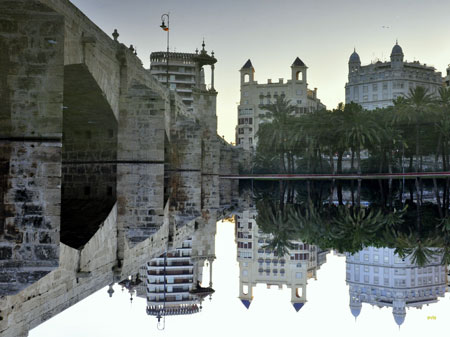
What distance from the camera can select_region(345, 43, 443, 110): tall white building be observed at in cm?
10669

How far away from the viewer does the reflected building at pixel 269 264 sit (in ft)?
37.9

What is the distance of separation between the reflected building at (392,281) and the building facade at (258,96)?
91.0 meters

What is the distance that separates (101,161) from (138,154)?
4.92ft

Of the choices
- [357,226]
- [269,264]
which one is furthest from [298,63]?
[269,264]

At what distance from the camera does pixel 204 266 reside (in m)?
14.5

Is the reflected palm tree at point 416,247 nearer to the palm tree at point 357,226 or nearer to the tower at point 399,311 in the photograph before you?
the palm tree at point 357,226

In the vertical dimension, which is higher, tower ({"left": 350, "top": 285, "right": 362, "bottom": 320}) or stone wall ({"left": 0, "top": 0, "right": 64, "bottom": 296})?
stone wall ({"left": 0, "top": 0, "right": 64, "bottom": 296})

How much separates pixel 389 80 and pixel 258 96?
2603 centimetres

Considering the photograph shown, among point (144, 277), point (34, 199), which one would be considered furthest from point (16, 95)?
point (144, 277)

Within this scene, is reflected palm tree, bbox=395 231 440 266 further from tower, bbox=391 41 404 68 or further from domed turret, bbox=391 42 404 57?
domed turret, bbox=391 42 404 57

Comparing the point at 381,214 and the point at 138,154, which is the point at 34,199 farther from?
the point at 381,214

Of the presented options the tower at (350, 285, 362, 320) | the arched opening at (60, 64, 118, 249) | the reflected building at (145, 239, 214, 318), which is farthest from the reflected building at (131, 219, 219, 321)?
the arched opening at (60, 64, 118, 249)

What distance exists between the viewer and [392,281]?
49.4 ft

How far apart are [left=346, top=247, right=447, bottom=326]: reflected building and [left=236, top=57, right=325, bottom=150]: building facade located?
299 ft
